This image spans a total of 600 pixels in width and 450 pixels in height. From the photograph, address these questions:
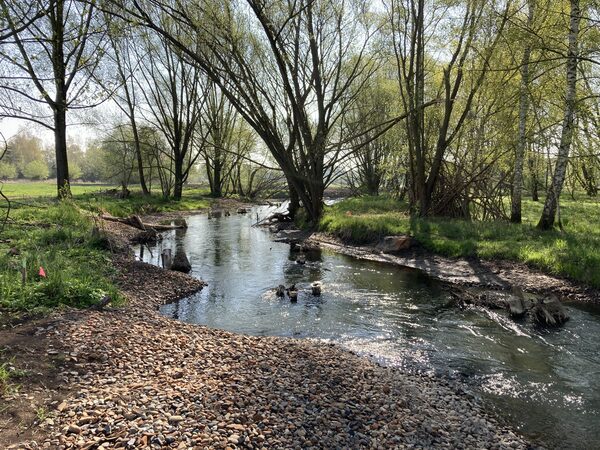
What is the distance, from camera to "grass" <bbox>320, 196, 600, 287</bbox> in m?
12.3

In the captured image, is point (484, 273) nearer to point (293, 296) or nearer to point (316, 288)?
point (316, 288)

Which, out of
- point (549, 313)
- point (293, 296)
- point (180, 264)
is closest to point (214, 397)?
point (293, 296)

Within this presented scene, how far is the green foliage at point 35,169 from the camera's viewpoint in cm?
8019

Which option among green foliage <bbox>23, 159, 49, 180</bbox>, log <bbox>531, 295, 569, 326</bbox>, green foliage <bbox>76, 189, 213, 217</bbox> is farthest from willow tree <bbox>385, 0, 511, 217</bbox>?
green foliage <bbox>23, 159, 49, 180</bbox>

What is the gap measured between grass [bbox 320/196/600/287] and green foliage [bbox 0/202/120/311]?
11.9m

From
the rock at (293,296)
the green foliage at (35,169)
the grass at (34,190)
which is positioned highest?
the green foliage at (35,169)

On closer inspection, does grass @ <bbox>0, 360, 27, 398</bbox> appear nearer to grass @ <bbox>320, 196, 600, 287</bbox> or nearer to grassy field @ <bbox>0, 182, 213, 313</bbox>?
grassy field @ <bbox>0, 182, 213, 313</bbox>

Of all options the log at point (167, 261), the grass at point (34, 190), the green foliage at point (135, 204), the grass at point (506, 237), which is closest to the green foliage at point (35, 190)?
the grass at point (34, 190)

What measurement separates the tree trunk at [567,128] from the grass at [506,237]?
3.15 ft

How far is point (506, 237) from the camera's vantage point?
15.8 m

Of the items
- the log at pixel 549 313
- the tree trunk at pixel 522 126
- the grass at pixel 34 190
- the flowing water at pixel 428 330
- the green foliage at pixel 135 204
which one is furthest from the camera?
the grass at pixel 34 190

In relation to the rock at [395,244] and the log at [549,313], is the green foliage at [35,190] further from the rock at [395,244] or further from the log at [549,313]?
the log at [549,313]

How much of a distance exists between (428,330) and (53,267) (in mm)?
8551

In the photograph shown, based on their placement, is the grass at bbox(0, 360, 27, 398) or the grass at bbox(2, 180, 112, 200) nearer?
the grass at bbox(0, 360, 27, 398)
